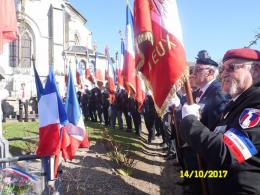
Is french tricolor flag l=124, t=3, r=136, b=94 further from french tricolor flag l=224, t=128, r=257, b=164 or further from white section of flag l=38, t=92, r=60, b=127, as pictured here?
french tricolor flag l=224, t=128, r=257, b=164

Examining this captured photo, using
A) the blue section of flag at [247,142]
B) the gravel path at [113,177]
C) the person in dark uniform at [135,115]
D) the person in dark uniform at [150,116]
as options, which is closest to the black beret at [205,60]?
the gravel path at [113,177]

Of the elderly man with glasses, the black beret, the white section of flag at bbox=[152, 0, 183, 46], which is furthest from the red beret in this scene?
the black beret

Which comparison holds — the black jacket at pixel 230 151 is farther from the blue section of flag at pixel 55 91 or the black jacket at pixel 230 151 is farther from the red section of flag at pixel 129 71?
the red section of flag at pixel 129 71

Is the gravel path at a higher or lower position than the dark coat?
lower

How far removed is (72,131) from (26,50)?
38.5 meters

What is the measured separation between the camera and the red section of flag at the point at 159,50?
3.42m

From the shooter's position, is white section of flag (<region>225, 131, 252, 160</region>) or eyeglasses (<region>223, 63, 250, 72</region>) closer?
white section of flag (<region>225, 131, 252, 160</region>)

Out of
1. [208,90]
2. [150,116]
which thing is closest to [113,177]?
[208,90]

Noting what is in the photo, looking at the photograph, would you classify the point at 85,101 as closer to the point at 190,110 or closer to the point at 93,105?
→ the point at 93,105

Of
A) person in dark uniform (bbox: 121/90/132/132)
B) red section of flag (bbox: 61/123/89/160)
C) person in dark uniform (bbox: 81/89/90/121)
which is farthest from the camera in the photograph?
person in dark uniform (bbox: 81/89/90/121)

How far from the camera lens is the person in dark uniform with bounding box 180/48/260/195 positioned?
2.50 metres

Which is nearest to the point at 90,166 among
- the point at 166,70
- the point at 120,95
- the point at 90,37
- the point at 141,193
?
the point at 141,193

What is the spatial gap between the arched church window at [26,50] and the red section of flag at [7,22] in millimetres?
36448

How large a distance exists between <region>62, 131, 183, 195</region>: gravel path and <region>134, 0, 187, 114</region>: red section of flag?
273 centimetres
